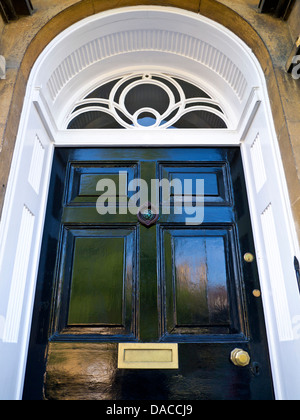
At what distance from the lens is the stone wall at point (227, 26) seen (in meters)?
1.80

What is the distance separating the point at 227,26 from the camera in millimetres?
2371

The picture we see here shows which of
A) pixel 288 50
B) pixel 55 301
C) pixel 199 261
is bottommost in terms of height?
pixel 55 301

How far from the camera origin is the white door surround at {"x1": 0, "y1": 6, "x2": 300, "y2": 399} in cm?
176

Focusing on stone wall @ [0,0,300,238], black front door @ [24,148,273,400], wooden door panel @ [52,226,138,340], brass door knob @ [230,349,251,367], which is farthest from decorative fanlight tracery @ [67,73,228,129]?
brass door knob @ [230,349,251,367]

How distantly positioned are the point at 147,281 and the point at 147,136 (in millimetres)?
1184

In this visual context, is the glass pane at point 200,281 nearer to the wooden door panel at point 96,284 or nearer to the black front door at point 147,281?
the black front door at point 147,281

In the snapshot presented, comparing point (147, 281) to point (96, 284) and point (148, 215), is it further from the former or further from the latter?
point (148, 215)

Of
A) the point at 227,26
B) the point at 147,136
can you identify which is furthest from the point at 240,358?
the point at 227,26

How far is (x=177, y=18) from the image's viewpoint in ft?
8.15

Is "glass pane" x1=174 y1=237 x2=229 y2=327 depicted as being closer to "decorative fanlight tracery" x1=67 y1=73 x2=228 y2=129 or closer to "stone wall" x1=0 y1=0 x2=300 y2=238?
"stone wall" x1=0 y1=0 x2=300 y2=238

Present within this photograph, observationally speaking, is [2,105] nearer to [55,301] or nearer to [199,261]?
[55,301]

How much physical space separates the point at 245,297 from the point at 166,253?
61 cm

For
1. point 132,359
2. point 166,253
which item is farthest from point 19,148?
point 132,359

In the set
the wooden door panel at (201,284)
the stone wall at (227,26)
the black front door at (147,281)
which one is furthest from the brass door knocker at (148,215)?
the stone wall at (227,26)
